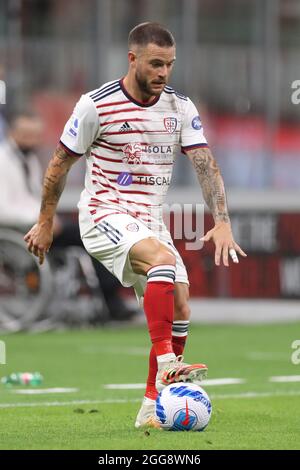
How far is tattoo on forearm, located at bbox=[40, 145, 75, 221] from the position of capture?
800 centimetres

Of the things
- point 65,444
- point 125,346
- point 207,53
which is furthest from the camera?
point 207,53

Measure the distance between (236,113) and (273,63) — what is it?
2.51 feet

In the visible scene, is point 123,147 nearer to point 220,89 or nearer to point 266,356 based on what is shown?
point 266,356

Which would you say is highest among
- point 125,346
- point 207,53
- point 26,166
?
point 207,53

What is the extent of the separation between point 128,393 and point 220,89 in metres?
8.46

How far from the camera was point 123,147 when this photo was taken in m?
7.98

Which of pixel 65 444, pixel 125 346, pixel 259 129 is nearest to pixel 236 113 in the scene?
pixel 259 129

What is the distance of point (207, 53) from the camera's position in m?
17.7

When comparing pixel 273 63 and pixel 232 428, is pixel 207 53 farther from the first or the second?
pixel 232 428

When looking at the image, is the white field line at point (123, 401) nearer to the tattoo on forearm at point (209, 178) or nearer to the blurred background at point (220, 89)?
the tattoo on forearm at point (209, 178)

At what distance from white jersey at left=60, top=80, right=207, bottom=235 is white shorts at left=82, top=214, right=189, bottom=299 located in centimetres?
6

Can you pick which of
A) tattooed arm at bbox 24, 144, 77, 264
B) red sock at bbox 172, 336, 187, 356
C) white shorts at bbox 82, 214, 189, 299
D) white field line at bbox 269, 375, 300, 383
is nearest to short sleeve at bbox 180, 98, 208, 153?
white shorts at bbox 82, 214, 189, 299

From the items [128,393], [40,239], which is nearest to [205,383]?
[128,393]

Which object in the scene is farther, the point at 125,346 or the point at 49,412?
the point at 125,346
